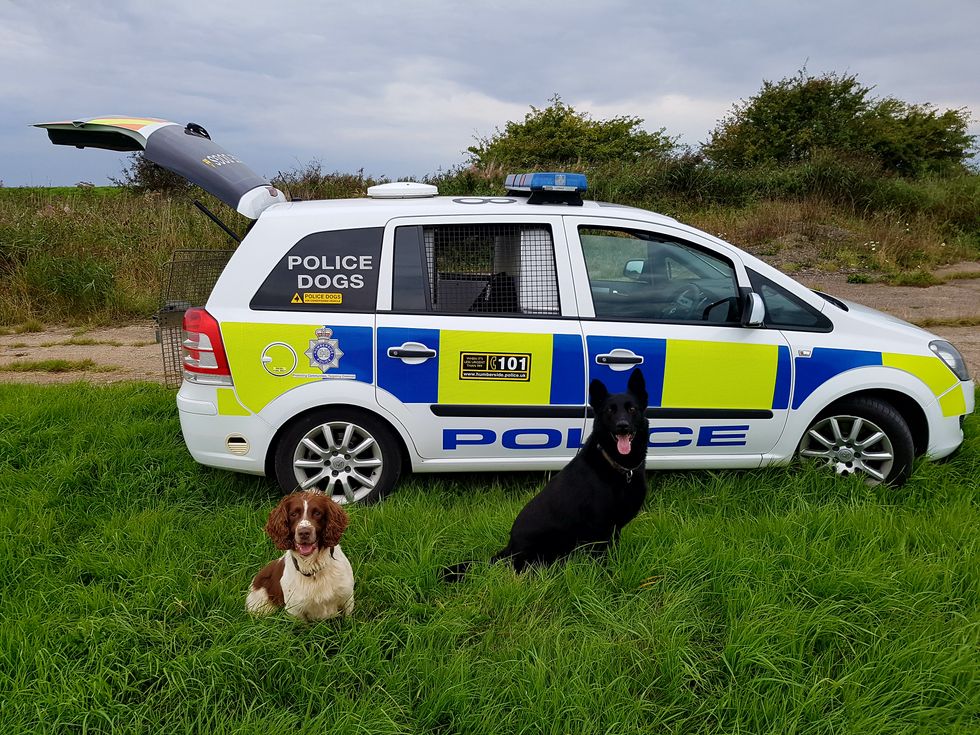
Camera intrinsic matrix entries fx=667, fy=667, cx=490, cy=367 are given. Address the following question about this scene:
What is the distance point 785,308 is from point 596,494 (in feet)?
6.30

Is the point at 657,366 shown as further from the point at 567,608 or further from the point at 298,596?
the point at 298,596

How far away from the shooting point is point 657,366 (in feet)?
12.4

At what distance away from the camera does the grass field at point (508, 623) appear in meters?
2.16

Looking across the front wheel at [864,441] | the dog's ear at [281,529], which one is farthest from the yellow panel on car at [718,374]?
the dog's ear at [281,529]

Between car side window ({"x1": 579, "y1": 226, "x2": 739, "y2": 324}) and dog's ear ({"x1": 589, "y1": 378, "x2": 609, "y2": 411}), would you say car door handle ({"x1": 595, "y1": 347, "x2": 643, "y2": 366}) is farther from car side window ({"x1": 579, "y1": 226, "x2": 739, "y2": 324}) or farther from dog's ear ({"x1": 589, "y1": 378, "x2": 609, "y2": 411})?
dog's ear ({"x1": 589, "y1": 378, "x2": 609, "y2": 411})

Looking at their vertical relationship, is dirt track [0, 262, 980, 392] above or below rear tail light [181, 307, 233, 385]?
below

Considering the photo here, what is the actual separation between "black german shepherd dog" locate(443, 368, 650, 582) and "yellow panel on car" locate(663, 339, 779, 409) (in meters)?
0.99

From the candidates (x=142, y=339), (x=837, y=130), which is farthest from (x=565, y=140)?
(x=142, y=339)

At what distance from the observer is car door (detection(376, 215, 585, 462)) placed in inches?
145

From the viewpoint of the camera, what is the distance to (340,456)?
3.76 metres

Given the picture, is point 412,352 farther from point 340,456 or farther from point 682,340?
point 682,340

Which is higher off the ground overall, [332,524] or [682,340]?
[682,340]

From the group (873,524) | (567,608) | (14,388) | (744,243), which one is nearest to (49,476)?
(14,388)

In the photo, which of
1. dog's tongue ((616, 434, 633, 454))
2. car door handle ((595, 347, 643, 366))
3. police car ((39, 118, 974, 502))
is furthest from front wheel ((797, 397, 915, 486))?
dog's tongue ((616, 434, 633, 454))
